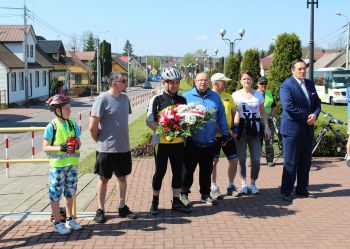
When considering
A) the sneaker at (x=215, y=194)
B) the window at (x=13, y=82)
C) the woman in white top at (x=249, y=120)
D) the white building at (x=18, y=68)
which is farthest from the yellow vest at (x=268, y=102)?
the window at (x=13, y=82)

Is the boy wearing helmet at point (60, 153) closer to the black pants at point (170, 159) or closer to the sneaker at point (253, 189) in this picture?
the black pants at point (170, 159)

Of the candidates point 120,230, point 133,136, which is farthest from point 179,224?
point 133,136

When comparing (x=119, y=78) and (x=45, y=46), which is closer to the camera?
(x=119, y=78)

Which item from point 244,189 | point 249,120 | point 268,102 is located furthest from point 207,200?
point 268,102

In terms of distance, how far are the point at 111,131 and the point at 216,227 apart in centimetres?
174

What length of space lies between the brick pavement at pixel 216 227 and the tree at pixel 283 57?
5.76 meters

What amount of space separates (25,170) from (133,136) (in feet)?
19.3

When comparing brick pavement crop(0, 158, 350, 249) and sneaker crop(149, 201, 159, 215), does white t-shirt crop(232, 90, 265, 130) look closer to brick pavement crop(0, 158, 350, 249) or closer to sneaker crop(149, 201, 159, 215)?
brick pavement crop(0, 158, 350, 249)

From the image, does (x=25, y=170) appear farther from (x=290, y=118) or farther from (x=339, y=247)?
(x=339, y=247)

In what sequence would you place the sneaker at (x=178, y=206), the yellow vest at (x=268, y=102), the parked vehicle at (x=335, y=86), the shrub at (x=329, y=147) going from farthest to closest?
1. the parked vehicle at (x=335, y=86)
2. the shrub at (x=329, y=147)
3. the yellow vest at (x=268, y=102)
4. the sneaker at (x=178, y=206)

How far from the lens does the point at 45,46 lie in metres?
57.5

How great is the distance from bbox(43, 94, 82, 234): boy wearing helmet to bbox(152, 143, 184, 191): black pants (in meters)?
1.12

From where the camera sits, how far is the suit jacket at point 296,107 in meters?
6.76

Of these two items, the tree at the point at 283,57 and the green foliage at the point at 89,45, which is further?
the green foliage at the point at 89,45
